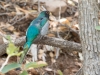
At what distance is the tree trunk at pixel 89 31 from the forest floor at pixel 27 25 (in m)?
1.11

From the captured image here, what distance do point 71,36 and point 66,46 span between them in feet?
2.84

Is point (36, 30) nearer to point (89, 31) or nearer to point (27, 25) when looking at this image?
A: point (89, 31)

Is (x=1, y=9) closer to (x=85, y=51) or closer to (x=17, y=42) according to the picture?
(x=17, y=42)

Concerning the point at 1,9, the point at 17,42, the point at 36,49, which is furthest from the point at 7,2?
the point at 17,42

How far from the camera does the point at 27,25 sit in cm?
411

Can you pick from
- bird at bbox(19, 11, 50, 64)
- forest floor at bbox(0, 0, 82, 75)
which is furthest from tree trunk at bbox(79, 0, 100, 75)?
forest floor at bbox(0, 0, 82, 75)

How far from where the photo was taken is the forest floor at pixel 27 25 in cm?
363

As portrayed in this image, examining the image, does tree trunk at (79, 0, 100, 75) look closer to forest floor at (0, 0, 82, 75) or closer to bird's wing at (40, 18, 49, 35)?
bird's wing at (40, 18, 49, 35)

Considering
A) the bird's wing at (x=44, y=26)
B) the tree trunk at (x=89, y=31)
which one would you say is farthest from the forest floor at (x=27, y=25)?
the tree trunk at (x=89, y=31)

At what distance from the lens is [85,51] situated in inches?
96.2

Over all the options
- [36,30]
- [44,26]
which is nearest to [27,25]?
[44,26]

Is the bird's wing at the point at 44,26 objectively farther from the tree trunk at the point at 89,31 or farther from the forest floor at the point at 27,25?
the tree trunk at the point at 89,31

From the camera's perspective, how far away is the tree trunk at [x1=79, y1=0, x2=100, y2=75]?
240 centimetres

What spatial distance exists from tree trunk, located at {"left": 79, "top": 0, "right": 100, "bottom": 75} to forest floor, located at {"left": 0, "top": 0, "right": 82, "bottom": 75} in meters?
1.11
